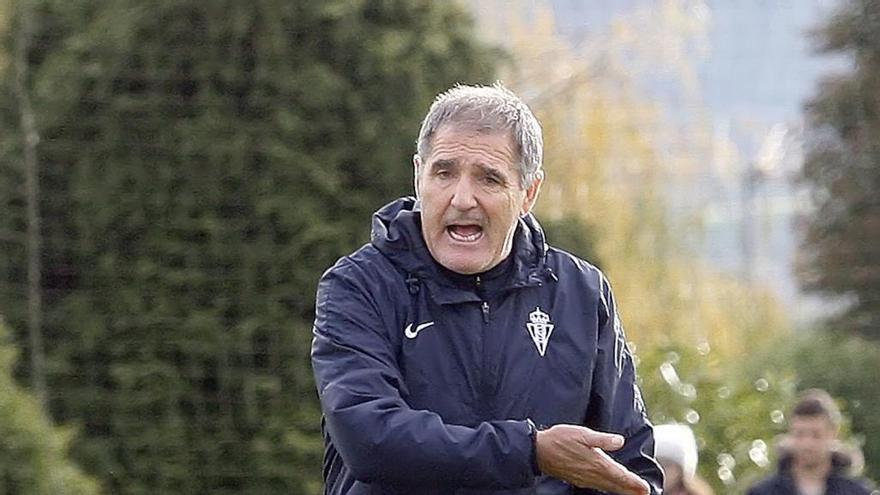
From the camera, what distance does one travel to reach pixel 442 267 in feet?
10.6

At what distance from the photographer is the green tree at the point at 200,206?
304 inches

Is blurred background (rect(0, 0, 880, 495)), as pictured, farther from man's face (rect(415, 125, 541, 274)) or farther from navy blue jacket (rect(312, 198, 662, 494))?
man's face (rect(415, 125, 541, 274))

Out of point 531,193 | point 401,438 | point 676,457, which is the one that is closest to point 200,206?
point 676,457

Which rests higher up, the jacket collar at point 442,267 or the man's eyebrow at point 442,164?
the man's eyebrow at point 442,164

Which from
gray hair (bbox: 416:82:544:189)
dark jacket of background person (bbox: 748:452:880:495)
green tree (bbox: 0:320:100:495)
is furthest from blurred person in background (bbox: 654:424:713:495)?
gray hair (bbox: 416:82:544:189)

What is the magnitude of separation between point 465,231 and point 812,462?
14.3 ft

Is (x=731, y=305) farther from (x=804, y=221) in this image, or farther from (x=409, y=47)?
(x=409, y=47)

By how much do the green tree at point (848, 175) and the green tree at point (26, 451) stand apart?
184 inches

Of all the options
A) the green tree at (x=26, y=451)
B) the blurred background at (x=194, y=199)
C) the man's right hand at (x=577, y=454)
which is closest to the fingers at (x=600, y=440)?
the man's right hand at (x=577, y=454)

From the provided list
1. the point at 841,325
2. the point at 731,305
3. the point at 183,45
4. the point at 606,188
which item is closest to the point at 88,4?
the point at 183,45

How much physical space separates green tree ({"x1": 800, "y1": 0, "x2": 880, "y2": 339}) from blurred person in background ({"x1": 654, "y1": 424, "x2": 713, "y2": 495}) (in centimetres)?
317

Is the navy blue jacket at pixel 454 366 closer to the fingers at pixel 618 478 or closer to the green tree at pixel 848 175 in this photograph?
the fingers at pixel 618 478

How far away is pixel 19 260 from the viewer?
775 centimetres

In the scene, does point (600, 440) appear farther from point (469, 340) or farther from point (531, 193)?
point (531, 193)
